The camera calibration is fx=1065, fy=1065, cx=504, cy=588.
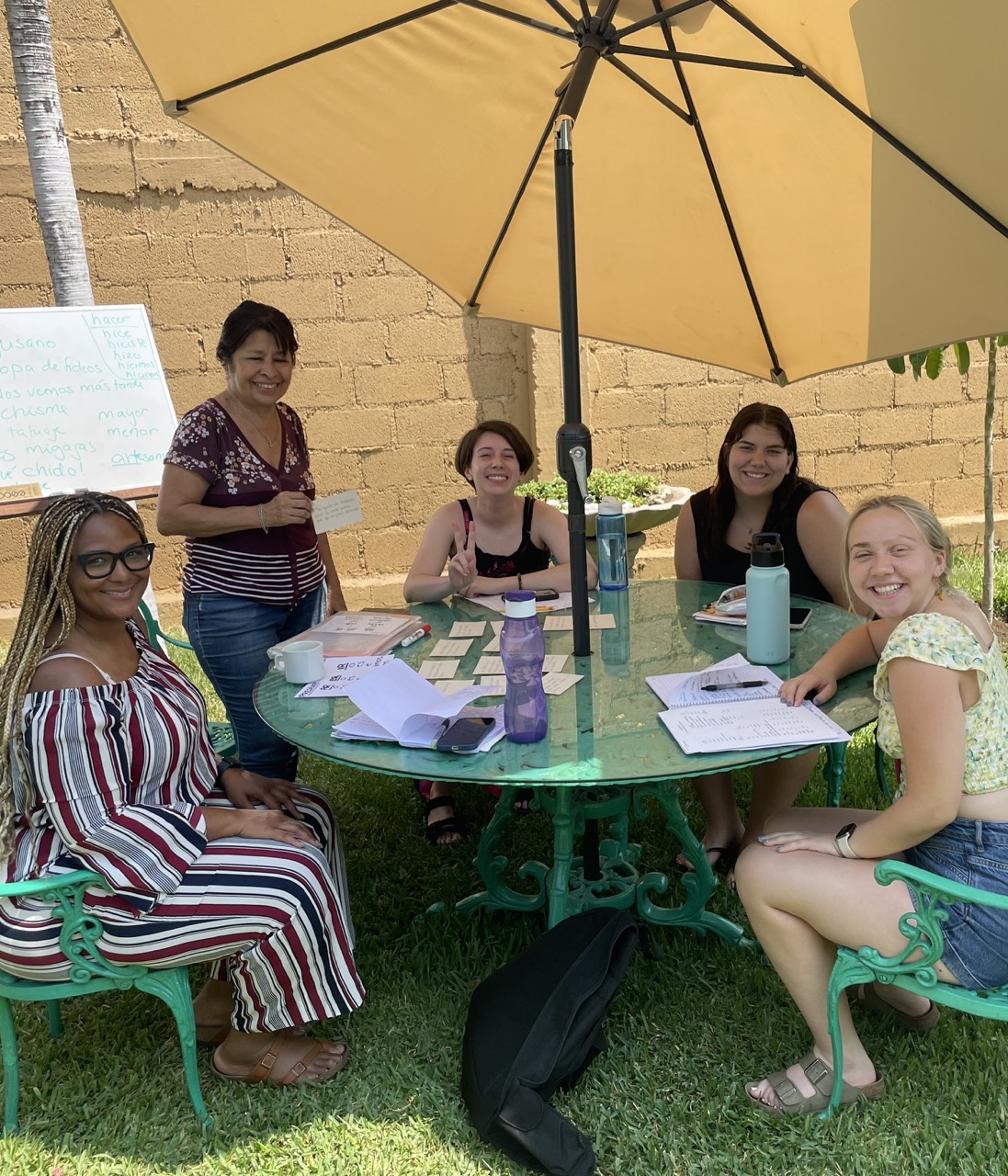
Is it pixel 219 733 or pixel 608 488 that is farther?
pixel 608 488

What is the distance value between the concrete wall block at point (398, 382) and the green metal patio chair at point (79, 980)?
14.0ft

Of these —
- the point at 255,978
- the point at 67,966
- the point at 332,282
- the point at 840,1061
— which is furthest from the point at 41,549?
the point at 332,282

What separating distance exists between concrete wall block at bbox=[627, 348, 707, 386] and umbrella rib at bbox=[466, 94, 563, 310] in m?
2.65

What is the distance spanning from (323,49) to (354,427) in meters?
3.47

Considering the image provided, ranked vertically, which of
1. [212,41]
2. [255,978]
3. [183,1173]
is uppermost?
[212,41]

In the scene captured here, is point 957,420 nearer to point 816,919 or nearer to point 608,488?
point 608,488

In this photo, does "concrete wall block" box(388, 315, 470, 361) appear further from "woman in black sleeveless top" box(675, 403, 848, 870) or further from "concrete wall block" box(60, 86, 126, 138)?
"woman in black sleeveless top" box(675, 403, 848, 870)

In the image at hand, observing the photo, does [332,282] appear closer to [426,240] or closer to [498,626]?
[426,240]

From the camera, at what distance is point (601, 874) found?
3.15m

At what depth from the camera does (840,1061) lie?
2.32 meters

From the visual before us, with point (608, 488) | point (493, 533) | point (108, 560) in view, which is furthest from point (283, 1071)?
point (608, 488)

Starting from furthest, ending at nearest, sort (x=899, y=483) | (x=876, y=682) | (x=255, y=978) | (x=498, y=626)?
1. (x=899, y=483)
2. (x=498, y=626)
3. (x=255, y=978)
4. (x=876, y=682)

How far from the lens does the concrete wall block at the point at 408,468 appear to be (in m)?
6.30

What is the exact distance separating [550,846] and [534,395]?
127 inches
